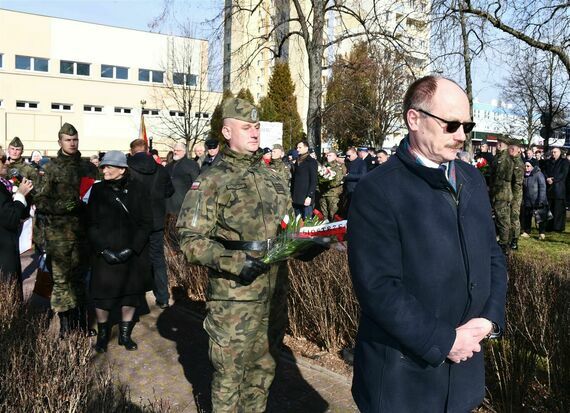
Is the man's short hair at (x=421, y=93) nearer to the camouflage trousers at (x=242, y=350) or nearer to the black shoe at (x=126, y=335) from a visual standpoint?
the camouflage trousers at (x=242, y=350)

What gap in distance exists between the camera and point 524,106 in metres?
46.9

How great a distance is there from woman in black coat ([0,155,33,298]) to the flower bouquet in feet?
10.5

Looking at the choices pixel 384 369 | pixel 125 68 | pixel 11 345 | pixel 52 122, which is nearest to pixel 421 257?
pixel 384 369

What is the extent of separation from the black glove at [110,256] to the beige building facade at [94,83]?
36.1 metres

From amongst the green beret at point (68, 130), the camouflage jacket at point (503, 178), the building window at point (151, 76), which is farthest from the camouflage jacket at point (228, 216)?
the building window at point (151, 76)

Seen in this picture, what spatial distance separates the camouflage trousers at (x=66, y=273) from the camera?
6.30 meters

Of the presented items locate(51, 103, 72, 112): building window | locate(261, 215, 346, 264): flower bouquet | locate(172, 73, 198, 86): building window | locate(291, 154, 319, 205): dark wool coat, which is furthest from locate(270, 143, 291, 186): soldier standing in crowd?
locate(51, 103, 72, 112): building window

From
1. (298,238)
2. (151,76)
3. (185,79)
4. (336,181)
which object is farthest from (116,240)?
(151,76)

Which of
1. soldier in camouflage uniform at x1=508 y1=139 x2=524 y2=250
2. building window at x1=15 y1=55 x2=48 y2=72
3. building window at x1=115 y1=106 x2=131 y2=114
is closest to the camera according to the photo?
soldier in camouflage uniform at x1=508 y1=139 x2=524 y2=250

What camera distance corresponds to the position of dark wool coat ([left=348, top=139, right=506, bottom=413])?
2.23 meters

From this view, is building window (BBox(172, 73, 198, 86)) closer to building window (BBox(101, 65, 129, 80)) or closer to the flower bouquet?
building window (BBox(101, 65, 129, 80))

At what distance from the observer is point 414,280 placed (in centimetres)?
231

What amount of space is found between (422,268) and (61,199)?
4994mm

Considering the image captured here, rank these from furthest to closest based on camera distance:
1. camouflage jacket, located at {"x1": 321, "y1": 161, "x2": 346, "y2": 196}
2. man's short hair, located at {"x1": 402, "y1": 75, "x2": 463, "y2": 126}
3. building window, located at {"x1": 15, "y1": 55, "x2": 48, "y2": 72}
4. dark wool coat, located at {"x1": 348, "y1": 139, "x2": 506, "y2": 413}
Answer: building window, located at {"x1": 15, "y1": 55, "x2": 48, "y2": 72} → camouflage jacket, located at {"x1": 321, "y1": 161, "x2": 346, "y2": 196} → man's short hair, located at {"x1": 402, "y1": 75, "x2": 463, "y2": 126} → dark wool coat, located at {"x1": 348, "y1": 139, "x2": 506, "y2": 413}
